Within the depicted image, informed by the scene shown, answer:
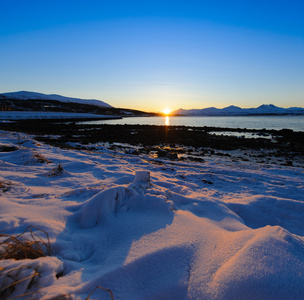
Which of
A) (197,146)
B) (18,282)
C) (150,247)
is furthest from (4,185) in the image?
(197,146)

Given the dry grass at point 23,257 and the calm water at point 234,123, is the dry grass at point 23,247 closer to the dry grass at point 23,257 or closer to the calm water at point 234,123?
the dry grass at point 23,257

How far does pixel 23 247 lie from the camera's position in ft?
5.13

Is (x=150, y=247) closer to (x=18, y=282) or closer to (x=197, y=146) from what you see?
(x=18, y=282)

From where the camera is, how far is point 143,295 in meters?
1.39

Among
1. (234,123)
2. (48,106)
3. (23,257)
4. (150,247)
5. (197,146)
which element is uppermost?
(48,106)

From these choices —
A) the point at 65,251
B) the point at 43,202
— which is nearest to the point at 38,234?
the point at 65,251


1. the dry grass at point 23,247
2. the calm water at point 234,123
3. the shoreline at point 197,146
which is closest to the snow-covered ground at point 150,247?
the dry grass at point 23,247

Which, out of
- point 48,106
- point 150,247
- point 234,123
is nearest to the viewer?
point 150,247

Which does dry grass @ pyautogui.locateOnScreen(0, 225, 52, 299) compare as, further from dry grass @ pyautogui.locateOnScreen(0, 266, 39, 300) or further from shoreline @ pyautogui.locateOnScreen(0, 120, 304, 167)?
shoreline @ pyautogui.locateOnScreen(0, 120, 304, 167)

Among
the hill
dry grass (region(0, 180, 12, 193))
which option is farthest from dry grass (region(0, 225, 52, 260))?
the hill

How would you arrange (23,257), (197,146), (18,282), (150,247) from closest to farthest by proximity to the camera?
(18,282) < (23,257) < (150,247) < (197,146)

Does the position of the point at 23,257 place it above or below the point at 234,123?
below

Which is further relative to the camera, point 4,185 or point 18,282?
point 4,185

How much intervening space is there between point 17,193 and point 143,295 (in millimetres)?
3128
